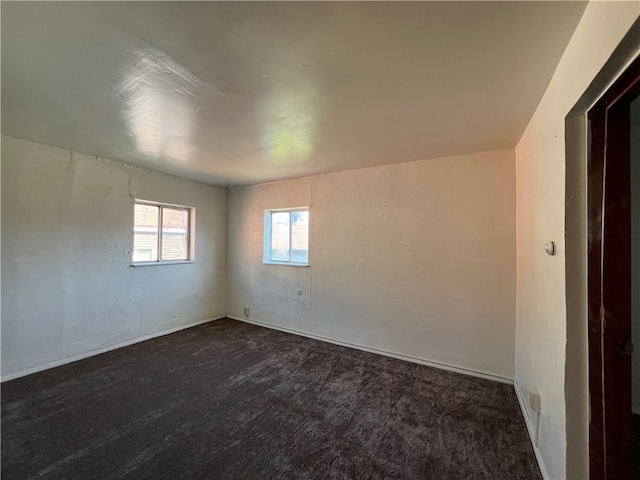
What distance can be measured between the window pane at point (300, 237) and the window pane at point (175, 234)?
68.7 inches

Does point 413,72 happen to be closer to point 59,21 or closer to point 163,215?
point 59,21

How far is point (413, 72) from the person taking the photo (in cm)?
140

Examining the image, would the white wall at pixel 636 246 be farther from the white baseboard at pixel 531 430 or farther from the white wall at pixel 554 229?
the white baseboard at pixel 531 430

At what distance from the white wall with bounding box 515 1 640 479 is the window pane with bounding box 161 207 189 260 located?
4328mm

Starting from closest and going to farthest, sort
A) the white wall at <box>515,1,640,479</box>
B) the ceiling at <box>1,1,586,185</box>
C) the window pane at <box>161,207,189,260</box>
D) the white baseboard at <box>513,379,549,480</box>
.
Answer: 1. the white wall at <box>515,1,640,479</box>
2. the ceiling at <box>1,1,586,185</box>
3. the white baseboard at <box>513,379,549,480</box>
4. the window pane at <box>161,207,189,260</box>

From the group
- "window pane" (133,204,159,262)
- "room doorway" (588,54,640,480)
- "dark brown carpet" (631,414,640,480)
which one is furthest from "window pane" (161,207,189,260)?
"dark brown carpet" (631,414,640,480)

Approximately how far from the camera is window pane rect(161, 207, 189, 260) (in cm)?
386

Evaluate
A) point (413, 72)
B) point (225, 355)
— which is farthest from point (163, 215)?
point (413, 72)

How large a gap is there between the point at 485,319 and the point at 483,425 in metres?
1.02

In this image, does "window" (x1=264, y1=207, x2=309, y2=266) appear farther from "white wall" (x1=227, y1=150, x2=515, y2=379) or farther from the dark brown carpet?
the dark brown carpet

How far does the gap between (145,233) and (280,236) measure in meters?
1.90

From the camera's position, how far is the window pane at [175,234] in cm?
386

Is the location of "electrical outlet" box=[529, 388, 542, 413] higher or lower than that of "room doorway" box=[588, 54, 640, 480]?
lower

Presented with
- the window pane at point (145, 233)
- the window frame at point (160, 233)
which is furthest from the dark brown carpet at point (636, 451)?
the window pane at point (145, 233)
